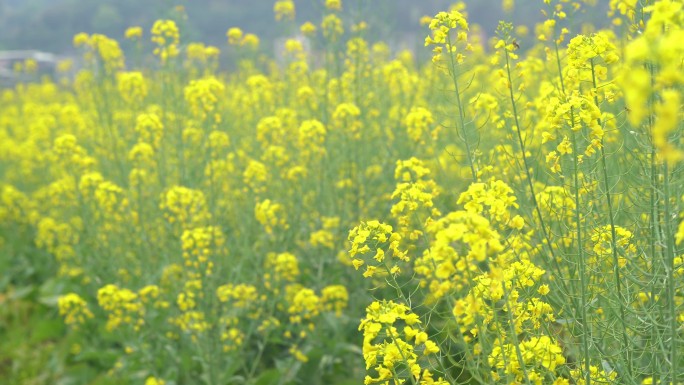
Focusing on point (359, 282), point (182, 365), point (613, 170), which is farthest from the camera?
point (359, 282)

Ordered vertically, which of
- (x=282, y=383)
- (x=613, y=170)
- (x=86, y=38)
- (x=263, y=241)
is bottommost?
(x=282, y=383)

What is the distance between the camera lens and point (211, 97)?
4.48 m

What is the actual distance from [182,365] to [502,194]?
2.88 meters

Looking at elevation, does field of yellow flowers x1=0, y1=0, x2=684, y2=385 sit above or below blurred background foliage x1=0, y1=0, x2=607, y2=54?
below

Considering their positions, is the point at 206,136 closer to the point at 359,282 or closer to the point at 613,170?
the point at 359,282

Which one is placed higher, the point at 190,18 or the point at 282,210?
the point at 190,18

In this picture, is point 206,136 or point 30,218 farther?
point 30,218

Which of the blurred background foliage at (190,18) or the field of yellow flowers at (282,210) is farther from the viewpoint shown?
the blurred background foliage at (190,18)

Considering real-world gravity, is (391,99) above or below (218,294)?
above

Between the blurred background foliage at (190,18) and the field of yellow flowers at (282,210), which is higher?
the blurred background foliage at (190,18)

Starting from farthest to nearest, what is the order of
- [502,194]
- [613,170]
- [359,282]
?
1. [359,282]
2. [613,170]
3. [502,194]

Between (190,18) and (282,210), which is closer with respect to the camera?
(282,210)

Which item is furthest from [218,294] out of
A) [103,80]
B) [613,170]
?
[103,80]

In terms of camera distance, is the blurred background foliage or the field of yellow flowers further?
the blurred background foliage
